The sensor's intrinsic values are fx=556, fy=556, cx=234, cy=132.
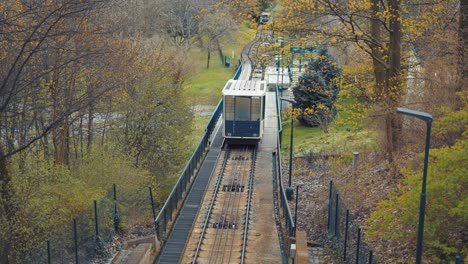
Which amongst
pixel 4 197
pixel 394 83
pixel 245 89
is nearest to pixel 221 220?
pixel 4 197

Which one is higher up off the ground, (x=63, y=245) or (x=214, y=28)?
(x=214, y=28)

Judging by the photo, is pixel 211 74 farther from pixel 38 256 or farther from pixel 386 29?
pixel 38 256

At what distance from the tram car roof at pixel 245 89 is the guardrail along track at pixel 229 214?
140 inches

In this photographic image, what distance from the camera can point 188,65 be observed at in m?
48.1

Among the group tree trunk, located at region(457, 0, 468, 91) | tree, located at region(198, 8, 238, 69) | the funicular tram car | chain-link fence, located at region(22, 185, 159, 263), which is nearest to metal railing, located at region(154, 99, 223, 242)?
chain-link fence, located at region(22, 185, 159, 263)

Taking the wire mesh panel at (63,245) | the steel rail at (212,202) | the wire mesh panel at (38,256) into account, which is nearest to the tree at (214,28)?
the steel rail at (212,202)

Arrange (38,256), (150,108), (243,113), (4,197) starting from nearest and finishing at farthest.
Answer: (38,256) → (4,197) → (150,108) → (243,113)

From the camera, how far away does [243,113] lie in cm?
3228

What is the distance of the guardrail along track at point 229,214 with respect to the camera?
1972cm

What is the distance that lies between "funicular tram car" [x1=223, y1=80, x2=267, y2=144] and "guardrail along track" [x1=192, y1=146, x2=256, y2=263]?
121cm

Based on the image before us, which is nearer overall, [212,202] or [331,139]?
[212,202]

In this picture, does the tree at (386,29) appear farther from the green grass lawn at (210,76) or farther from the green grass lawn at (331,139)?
the green grass lawn at (210,76)

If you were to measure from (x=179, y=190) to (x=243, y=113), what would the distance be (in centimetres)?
Answer: 897

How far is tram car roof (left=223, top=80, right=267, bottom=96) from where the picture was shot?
3206 cm
